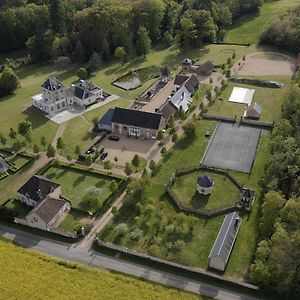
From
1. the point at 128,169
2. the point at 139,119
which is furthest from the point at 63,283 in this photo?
the point at 139,119

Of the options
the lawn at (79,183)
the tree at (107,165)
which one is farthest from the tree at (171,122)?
the lawn at (79,183)

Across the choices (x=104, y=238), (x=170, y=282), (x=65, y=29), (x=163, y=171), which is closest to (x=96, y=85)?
(x=65, y=29)

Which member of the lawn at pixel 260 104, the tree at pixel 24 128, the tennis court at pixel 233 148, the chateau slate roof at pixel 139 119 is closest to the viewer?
the tennis court at pixel 233 148

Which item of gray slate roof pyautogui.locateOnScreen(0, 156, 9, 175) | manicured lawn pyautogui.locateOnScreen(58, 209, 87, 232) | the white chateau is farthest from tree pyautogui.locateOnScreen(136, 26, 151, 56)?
manicured lawn pyautogui.locateOnScreen(58, 209, 87, 232)

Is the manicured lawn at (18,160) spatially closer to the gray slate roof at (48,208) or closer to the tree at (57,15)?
the gray slate roof at (48,208)

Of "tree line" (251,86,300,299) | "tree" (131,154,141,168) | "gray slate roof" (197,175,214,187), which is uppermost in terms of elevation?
"tree line" (251,86,300,299)

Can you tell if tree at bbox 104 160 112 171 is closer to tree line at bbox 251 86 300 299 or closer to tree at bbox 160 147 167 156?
tree at bbox 160 147 167 156
